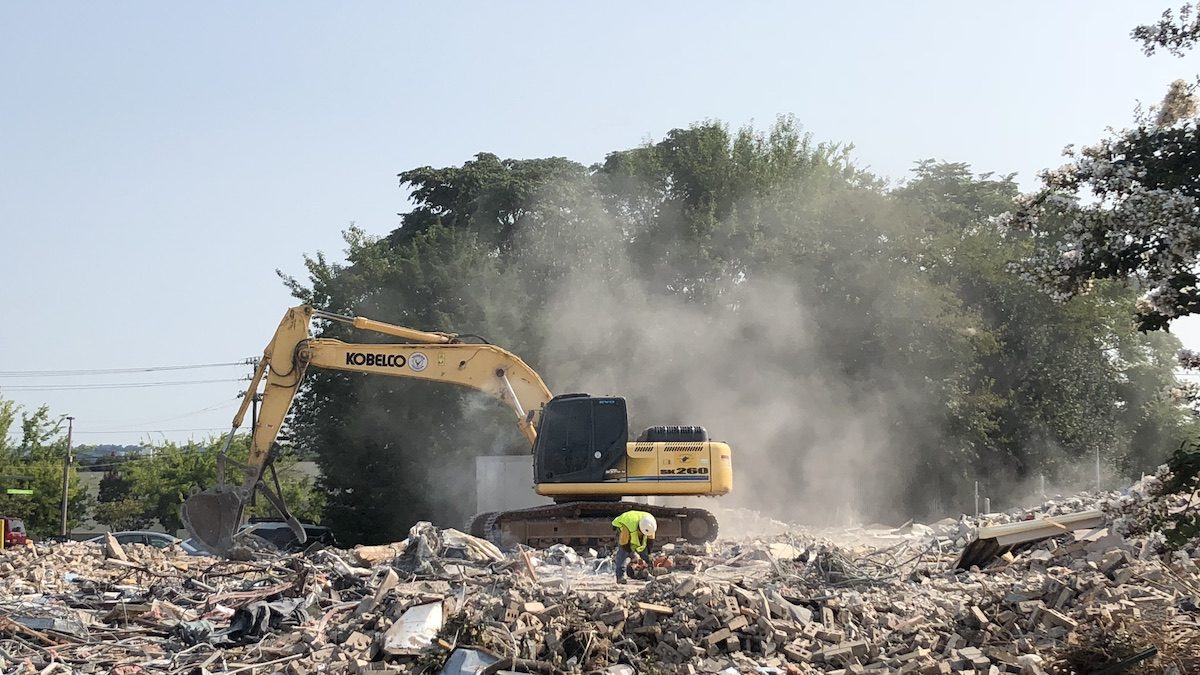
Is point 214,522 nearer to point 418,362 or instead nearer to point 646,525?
point 418,362

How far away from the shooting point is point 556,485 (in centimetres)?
2095

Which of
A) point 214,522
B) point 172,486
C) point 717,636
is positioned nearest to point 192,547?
point 214,522

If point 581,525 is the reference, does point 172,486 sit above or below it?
above

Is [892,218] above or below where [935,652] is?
above

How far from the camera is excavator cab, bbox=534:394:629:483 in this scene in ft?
68.6

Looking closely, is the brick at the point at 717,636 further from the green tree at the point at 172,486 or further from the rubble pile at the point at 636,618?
the green tree at the point at 172,486

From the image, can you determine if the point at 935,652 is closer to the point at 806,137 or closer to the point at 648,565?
the point at 648,565

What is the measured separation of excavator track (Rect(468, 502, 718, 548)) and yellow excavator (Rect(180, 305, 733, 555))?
2 cm

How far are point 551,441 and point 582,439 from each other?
0.50 metres

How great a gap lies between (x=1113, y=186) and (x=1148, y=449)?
106 ft

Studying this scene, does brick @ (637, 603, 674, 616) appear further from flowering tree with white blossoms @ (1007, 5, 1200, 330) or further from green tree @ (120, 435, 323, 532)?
green tree @ (120, 435, 323, 532)

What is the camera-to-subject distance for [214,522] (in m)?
19.2

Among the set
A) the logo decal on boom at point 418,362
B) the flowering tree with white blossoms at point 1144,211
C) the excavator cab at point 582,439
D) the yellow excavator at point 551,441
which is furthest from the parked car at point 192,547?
the flowering tree with white blossoms at point 1144,211

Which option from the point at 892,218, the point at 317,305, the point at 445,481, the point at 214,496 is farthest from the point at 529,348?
the point at 214,496
